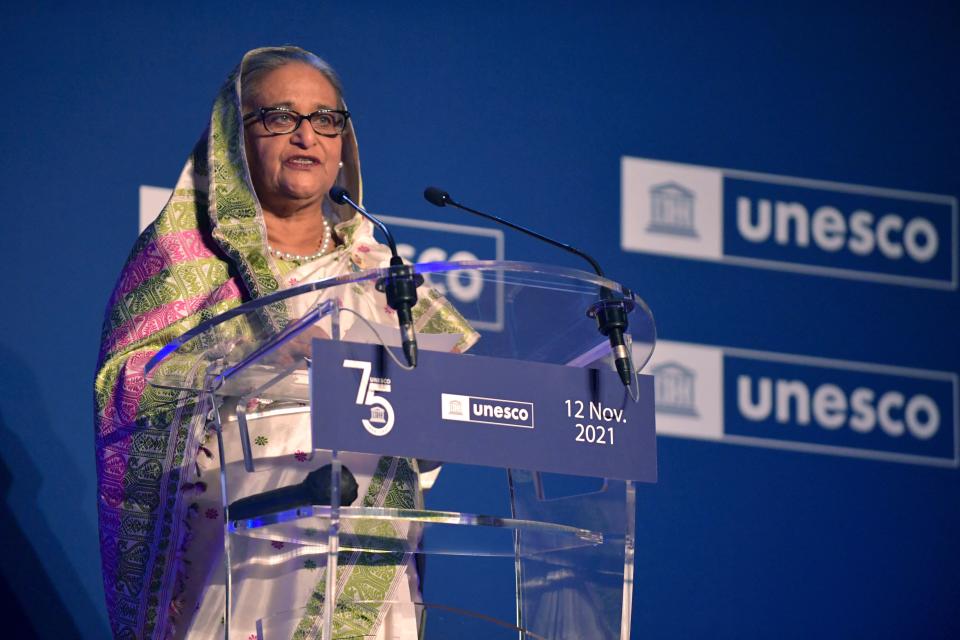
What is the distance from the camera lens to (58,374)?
278 cm

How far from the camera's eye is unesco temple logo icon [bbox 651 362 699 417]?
3.34 meters

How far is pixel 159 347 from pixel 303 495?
0.69m

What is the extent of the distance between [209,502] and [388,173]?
1239 mm

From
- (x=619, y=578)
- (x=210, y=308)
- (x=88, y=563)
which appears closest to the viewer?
(x=619, y=578)

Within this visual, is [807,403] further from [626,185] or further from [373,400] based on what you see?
[373,400]

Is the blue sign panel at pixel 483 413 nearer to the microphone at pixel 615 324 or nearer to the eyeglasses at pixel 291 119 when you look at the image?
the microphone at pixel 615 324

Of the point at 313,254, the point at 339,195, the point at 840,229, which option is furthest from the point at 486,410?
the point at 840,229

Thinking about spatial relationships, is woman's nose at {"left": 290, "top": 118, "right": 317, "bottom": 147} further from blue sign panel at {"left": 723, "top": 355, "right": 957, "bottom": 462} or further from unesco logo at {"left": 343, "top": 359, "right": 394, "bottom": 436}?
blue sign panel at {"left": 723, "top": 355, "right": 957, "bottom": 462}

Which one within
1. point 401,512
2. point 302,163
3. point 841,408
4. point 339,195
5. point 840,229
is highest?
point 840,229

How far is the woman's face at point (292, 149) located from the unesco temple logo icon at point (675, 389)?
1192 millimetres

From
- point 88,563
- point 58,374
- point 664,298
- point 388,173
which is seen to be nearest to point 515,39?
point 388,173

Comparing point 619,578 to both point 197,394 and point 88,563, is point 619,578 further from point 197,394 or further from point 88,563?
point 88,563

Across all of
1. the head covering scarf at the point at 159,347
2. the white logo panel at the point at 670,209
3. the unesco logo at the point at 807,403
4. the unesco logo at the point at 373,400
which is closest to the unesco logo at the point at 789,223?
the white logo panel at the point at 670,209

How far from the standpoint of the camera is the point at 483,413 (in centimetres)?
A: 163
